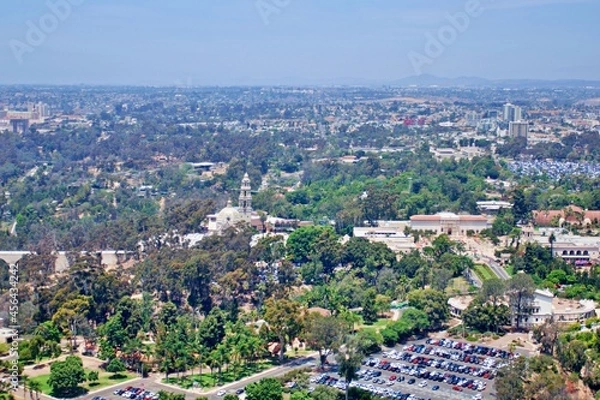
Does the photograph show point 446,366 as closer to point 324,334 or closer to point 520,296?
point 324,334

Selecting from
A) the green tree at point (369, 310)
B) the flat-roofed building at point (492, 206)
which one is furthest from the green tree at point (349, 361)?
the flat-roofed building at point (492, 206)

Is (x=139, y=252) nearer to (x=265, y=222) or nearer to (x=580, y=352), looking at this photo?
(x=265, y=222)

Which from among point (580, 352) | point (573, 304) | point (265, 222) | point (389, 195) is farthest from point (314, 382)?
point (389, 195)

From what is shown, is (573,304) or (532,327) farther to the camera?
(573,304)

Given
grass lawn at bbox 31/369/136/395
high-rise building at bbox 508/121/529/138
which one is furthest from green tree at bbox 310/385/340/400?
high-rise building at bbox 508/121/529/138

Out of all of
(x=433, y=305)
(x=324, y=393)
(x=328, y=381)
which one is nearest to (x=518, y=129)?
(x=433, y=305)
